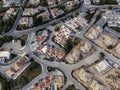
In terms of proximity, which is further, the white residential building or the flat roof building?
the white residential building

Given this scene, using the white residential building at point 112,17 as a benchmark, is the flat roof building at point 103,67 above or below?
below

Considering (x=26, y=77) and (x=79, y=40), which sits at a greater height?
(x=79, y=40)

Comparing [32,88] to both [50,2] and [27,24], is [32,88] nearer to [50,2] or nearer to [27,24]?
[27,24]

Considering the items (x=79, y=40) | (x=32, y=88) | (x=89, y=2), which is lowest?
(x=32, y=88)

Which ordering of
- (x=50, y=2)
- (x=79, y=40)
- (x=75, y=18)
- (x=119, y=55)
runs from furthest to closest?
(x=50, y=2) < (x=75, y=18) < (x=79, y=40) < (x=119, y=55)

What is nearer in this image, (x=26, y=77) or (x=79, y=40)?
(x=26, y=77)

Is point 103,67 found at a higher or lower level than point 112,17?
lower

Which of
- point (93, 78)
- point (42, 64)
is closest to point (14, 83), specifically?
point (42, 64)

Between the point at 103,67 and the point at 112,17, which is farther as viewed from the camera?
the point at 112,17

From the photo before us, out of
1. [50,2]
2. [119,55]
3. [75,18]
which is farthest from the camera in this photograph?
[50,2]

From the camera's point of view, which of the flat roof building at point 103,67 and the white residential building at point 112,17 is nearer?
the flat roof building at point 103,67

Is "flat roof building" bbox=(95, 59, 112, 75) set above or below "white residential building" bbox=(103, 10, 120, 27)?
below
